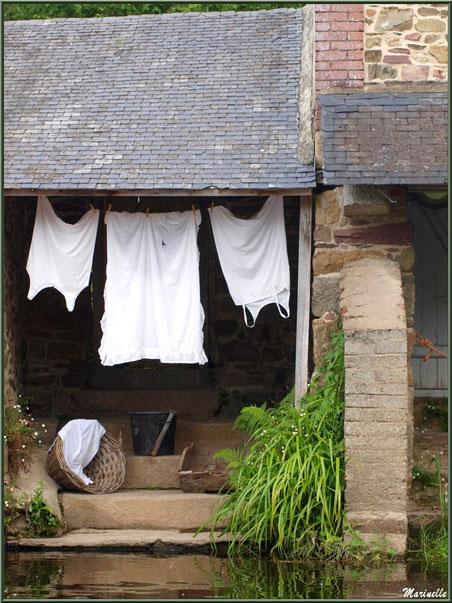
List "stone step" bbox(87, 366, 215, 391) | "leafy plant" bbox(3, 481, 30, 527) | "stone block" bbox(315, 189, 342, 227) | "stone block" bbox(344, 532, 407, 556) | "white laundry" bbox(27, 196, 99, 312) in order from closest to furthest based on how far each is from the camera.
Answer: "stone block" bbox(344, 532, 407, 556), "leafy plant" bbox(3, 481, 30, 527), "stone block" bbox(315, 189, 342, 227), "white laundry" bbox(27, 196, 99, 312), "stone step" bbox(87, 366, 215, 391)

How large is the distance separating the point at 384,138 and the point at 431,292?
8.69ft

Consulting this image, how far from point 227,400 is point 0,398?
3840mm

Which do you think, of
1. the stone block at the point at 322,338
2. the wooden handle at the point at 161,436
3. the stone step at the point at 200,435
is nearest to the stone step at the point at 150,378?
the stone step at the point at 200,435

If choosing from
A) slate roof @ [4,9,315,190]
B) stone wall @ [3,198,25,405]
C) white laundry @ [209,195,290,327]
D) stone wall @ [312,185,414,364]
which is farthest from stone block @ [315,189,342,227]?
stone wall @ [3,198,25,405]

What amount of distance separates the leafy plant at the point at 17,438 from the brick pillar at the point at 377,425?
10.6 ft

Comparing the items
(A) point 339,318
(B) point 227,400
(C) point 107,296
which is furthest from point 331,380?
(B) point 227,400

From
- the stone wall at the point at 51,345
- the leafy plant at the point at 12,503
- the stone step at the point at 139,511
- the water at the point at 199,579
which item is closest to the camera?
the water at the point at 199,579

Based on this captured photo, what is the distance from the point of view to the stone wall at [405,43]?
909 centimetres

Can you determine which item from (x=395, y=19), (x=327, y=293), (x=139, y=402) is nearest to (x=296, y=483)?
(x=327, y=293)

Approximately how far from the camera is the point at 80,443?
938 centimetres

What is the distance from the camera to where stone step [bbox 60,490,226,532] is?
8.54 metres

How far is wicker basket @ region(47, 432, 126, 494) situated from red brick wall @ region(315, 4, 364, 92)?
164 inches

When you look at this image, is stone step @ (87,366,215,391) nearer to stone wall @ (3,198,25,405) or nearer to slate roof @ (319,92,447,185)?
stone wall @ (3,198,25,405)

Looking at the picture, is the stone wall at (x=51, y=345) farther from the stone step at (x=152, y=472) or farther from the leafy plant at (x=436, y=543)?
the leafy plant at (x=436, y=543)
